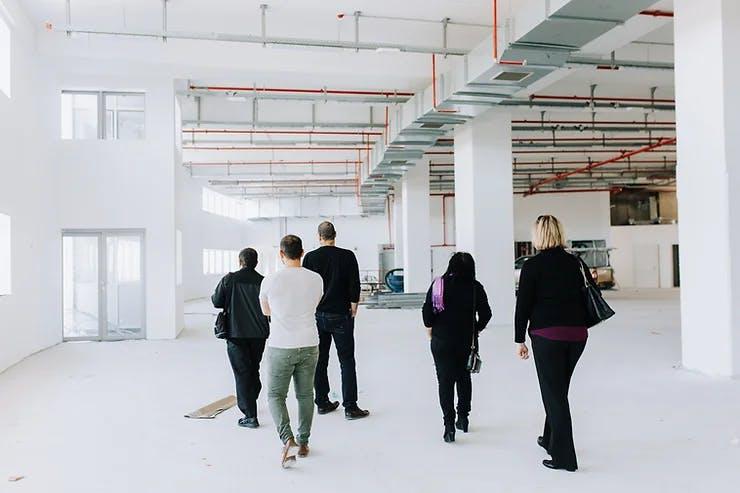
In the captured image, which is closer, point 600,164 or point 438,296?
point 438,296

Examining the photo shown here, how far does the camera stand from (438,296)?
3.74 m

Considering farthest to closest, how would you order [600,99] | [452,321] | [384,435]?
[600,99] < [384,435] < [452,321]

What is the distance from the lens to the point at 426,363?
671cm

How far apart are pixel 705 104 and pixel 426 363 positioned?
12.0 feet

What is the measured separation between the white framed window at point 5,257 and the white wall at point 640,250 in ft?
59.1

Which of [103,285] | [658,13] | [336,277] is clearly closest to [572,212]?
[658,13]

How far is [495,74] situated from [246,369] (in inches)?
164

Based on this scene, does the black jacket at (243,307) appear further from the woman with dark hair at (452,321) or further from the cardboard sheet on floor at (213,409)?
the woman with dark hair at (452,321)

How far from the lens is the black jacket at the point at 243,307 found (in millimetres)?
4199

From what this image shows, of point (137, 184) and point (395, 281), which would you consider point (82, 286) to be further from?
point (395, 281)

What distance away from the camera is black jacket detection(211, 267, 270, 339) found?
4199 millimetres

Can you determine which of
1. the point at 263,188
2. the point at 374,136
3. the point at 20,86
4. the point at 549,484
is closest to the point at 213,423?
the point at 549,484

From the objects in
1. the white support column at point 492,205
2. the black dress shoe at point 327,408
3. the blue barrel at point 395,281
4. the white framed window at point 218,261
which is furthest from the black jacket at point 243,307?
the white framed window at point 218,261

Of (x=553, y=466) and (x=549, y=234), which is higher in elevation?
(x=549, y=234)
